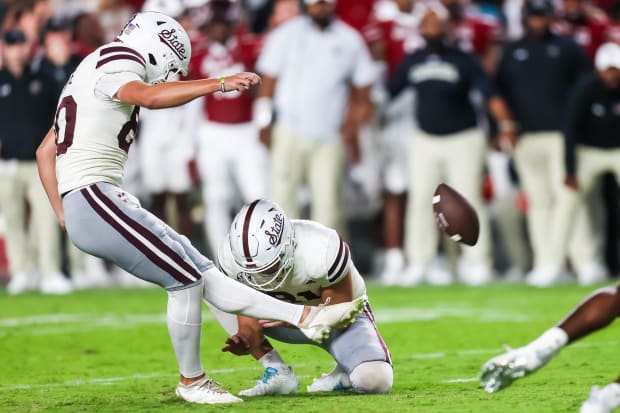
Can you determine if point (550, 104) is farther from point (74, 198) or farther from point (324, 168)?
point (74, 198)

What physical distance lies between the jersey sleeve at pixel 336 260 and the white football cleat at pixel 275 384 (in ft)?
1.37

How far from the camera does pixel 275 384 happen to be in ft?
16.8

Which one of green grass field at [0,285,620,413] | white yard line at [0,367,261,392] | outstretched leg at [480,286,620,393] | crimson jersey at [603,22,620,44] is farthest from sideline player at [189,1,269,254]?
outstretched leg at [480,286,620,393]

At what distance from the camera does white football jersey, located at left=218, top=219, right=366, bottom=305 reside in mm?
4953

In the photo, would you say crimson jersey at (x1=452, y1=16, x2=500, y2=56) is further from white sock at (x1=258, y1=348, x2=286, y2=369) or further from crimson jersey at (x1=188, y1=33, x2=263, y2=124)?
white sock at (x1=258, y1=348, x2=286, y2=369)

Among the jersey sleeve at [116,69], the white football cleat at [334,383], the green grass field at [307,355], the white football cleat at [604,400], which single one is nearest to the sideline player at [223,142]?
the green grass field at [307,355]

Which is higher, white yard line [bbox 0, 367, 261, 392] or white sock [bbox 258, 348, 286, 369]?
white sock [bbox 258, 348, 286, 369]

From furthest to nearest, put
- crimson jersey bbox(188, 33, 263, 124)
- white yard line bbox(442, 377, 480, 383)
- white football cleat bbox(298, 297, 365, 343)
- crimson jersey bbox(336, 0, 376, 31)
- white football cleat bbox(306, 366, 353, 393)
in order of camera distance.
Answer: crimson jersey bbox(336, 0, 376, 31), crimson jersey bbox(188, 33, 263, 124), white yard line bbox(442, 377, 480, 383), white football cleat bbox(306, 366, 353, 393), white football cleat bbox(298, 297, 365, 343)

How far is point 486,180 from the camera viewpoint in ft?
34.0

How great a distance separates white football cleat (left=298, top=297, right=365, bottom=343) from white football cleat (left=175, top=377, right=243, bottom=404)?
40 centimetres

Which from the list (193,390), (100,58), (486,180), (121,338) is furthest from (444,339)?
(486,180)

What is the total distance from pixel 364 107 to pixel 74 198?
5.04 m

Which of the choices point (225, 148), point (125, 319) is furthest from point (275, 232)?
point (225, 148)

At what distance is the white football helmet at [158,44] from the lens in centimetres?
486
